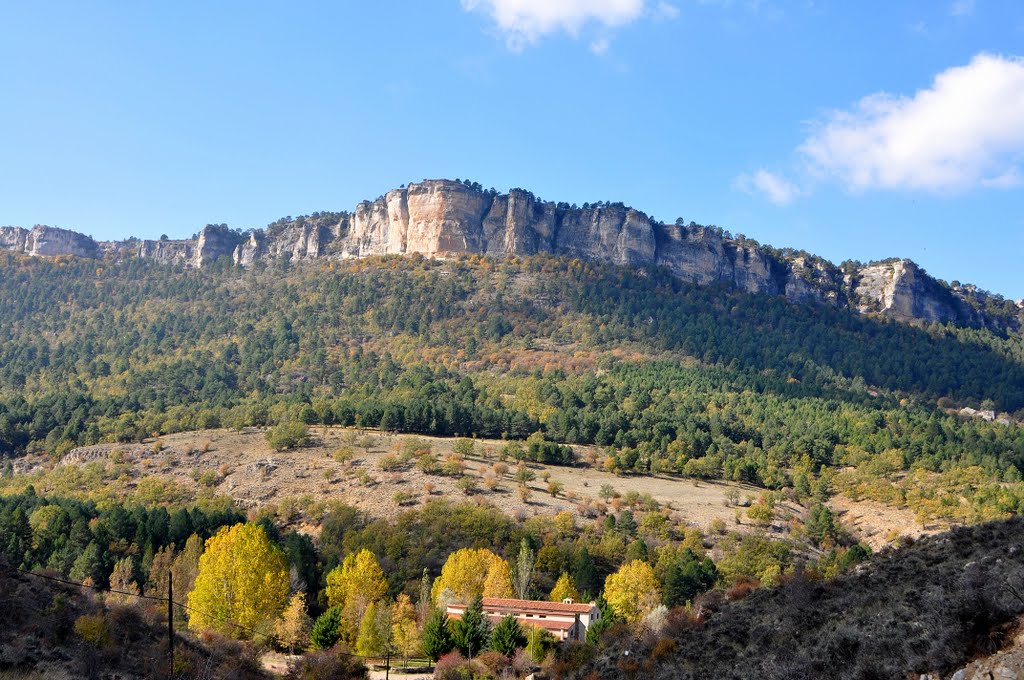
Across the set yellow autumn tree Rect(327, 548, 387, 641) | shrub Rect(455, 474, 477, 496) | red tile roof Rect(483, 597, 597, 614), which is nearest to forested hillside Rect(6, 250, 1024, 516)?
shrub Rect(455, 474, 477, 496)

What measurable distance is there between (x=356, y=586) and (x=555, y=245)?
451 ft

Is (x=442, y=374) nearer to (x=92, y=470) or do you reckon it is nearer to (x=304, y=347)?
(x=304, y=347)

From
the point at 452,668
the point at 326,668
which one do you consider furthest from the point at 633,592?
the point at 326,668

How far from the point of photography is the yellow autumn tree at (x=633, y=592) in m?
50.0

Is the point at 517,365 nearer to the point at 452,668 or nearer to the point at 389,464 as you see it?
the point at 389,464

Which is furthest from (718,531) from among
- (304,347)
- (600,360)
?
(304,347)

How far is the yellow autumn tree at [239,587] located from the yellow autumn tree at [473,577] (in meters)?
9.48

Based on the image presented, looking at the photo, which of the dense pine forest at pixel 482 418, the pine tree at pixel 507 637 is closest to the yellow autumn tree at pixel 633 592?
the dense pine forest at pixel 482 418

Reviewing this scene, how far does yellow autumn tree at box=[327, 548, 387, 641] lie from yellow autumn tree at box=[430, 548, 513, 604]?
3533 millimetres

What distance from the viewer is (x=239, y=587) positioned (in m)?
44.4

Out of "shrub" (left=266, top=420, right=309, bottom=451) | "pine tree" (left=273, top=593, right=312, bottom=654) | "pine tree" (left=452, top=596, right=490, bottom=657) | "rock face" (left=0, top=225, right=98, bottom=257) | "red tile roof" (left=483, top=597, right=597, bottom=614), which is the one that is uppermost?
"rock face" (left=0, top=225, right=98, bottom=257)

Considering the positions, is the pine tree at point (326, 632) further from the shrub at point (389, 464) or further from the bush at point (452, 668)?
the shrub at point (389, 464)

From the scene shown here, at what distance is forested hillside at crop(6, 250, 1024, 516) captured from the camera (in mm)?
93188

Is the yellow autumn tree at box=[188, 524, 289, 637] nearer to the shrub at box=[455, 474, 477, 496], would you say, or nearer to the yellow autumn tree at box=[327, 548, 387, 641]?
the yellow autumn tree at box=[327, 548, 387, 641]
